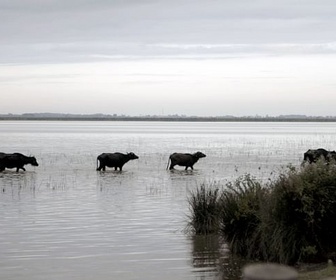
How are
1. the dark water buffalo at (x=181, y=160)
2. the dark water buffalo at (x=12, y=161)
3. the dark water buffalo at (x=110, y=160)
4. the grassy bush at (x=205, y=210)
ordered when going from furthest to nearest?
1. the dark water buffalo at (x=181, y=160)
2. the dark water buffalo at (x=110, y=160)
3. the dark water buffalo at (x=12, y=161)
4. the grassy bush at (x=205, y=210)

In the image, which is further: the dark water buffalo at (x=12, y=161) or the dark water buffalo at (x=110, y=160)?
the dark water buffalo at (x=110, y=160)

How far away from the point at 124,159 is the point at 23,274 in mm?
24568

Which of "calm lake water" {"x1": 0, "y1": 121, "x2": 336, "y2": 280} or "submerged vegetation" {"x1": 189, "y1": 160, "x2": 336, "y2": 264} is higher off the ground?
"submerged vegetation" {"x1": 189, "y1": 160, "x2": 336, "y2": 264}

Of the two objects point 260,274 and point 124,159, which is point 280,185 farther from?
point 124,159

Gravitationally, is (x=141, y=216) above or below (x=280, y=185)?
below

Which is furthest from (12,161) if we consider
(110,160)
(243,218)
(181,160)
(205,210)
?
(243,218)

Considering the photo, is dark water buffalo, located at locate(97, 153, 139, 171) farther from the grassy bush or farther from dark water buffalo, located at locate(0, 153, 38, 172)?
the grassy bush

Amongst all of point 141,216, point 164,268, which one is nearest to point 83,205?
point 141,216

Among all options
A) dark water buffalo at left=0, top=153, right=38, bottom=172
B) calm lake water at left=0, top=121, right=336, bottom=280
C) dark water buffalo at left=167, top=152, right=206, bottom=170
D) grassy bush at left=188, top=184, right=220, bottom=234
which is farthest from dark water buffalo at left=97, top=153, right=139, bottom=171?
grassy bush at left=188, top=184, right=220, bottom=234

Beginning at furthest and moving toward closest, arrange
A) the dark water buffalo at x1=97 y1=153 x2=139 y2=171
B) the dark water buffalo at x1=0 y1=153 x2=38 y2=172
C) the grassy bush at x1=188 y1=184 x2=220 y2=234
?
the dark water buffalo at x1=97 y1=153 x2=139 y2=171, the dark water buffalo at x1=0 y1=153 x2=38 y2=172, the grassy bush at x1=188 y1=184 x2=220 y2=234

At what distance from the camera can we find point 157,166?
3728 cm

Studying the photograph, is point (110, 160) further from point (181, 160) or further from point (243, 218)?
point (243, 218)

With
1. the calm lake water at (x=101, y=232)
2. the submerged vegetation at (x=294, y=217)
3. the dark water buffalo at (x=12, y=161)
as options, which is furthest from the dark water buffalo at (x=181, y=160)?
the submerged vegetation at (x=294, y=217)

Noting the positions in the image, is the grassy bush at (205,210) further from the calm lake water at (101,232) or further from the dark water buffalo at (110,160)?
the dark water buffalo at (110,160)
